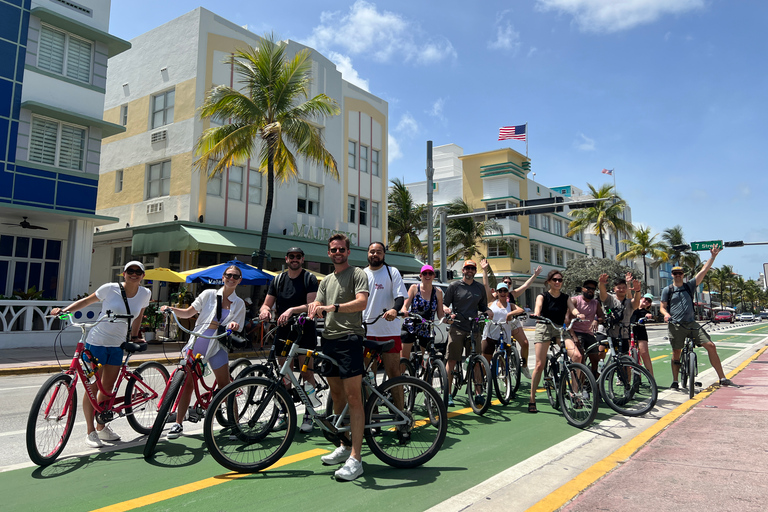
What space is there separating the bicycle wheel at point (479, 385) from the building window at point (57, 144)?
1659 cm

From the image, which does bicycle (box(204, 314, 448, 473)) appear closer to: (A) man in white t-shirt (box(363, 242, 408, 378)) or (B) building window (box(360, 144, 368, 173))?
(A) man in white t-shirt (box(363, 242, 408, 378))

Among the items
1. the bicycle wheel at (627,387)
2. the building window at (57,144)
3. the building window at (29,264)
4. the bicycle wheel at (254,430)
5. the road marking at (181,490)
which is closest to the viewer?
the road marking at (181,490)

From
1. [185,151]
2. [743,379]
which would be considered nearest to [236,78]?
[185,151]

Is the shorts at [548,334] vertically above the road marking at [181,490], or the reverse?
the shorts at [548,334]

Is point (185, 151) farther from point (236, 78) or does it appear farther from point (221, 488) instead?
point (221, 488)

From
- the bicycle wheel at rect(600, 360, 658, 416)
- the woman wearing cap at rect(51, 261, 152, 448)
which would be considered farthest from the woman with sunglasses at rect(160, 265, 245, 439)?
the bicycle wheel at rect(600, 360, 658, 416)

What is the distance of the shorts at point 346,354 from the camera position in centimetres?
429

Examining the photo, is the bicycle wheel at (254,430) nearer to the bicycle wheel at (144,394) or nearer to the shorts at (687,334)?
the bicycle wheel at (144,394)

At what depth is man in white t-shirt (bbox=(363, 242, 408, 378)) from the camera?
5594 millimetres

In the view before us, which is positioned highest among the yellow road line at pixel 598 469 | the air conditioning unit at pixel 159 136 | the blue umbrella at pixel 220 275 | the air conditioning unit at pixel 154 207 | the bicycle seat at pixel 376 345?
the air conditioning unit at pixel 159 136

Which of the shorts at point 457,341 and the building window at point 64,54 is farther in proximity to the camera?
the building window at point 64,54

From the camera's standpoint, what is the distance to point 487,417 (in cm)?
650

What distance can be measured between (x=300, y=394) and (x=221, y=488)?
3.07 feet

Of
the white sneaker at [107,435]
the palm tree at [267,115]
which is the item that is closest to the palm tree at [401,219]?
the palm tree at [267,115]
